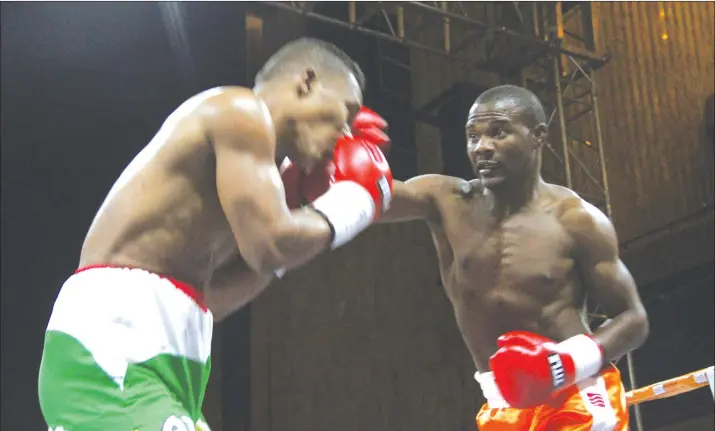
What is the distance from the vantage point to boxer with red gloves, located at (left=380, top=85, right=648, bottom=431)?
1.83m

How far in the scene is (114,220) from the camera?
122 cm

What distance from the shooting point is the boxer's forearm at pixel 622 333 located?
6.15 ft

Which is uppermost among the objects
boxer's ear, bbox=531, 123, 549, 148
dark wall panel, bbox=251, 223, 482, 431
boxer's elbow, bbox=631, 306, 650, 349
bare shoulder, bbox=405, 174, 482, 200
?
boxer's ear, bbox=531, 123, 549, 148

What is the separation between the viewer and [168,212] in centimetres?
121

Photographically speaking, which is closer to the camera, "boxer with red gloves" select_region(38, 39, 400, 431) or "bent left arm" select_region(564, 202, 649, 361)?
"boxer with red gloves" select_region(38, 39, 400, 431)

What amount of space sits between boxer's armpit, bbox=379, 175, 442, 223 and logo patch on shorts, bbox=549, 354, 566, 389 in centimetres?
46

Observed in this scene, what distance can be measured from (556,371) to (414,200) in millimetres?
523

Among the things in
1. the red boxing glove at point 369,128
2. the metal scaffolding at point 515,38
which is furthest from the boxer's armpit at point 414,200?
the metal scaffolding at point 515,38

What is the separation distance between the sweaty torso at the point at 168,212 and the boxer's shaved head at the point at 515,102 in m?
0.91

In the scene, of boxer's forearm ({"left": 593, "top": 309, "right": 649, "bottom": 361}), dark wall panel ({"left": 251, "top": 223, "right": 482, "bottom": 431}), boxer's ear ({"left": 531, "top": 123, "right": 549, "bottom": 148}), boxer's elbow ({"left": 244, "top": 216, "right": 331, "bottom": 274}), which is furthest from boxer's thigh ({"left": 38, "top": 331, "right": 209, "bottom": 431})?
dark wall panel ({"left": 251, "top": 223, "right": 482, "bottom": 431})

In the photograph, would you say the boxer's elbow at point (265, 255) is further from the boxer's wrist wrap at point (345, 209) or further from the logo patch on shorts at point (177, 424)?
the logo patch on shorts at point (177, 424)

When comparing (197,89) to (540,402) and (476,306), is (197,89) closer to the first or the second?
(476,306)

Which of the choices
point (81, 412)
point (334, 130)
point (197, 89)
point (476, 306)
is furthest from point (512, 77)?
point (81, 412)

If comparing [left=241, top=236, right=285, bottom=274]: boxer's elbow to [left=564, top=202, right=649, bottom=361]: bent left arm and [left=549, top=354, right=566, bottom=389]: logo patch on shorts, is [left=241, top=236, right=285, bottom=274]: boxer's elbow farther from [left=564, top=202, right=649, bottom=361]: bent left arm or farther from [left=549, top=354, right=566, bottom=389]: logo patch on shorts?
[left=564, top=202, right=649, bottom=361]: bent left arm
